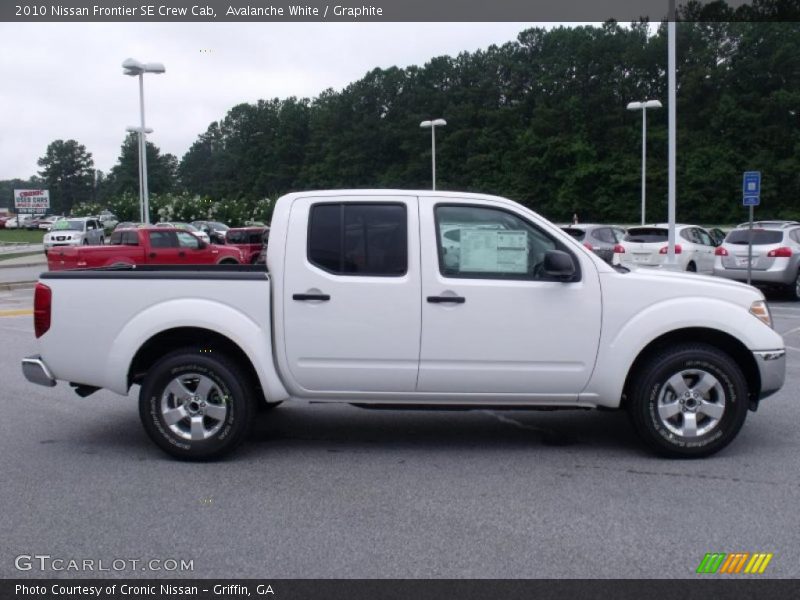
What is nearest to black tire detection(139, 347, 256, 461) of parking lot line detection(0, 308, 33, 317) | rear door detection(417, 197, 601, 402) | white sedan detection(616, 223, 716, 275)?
rear door detection(417, 197, 601, 402)

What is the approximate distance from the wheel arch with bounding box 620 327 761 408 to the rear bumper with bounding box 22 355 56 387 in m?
4.27

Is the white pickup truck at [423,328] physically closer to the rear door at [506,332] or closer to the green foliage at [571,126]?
the rear door at [506,332]

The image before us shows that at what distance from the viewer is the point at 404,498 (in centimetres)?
555

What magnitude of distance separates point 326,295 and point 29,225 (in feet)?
317

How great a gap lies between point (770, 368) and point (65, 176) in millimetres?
163425

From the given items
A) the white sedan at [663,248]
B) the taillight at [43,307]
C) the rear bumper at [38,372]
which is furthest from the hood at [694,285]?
the white sedan at [663,248]

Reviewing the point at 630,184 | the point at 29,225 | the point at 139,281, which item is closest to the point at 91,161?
the point at 29,225

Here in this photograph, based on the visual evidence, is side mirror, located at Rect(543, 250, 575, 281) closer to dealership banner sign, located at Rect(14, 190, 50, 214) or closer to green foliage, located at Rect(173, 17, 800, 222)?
green foliage, located at Rect(173, 17, 800, 222)

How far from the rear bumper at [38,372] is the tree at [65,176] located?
157 m

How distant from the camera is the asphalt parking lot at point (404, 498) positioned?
179 inches

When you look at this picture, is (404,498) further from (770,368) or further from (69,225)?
(69,225)

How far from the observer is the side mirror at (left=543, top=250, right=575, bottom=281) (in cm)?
607

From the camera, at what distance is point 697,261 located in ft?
72.2

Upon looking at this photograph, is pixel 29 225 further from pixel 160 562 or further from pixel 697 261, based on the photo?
pixel 160 562
